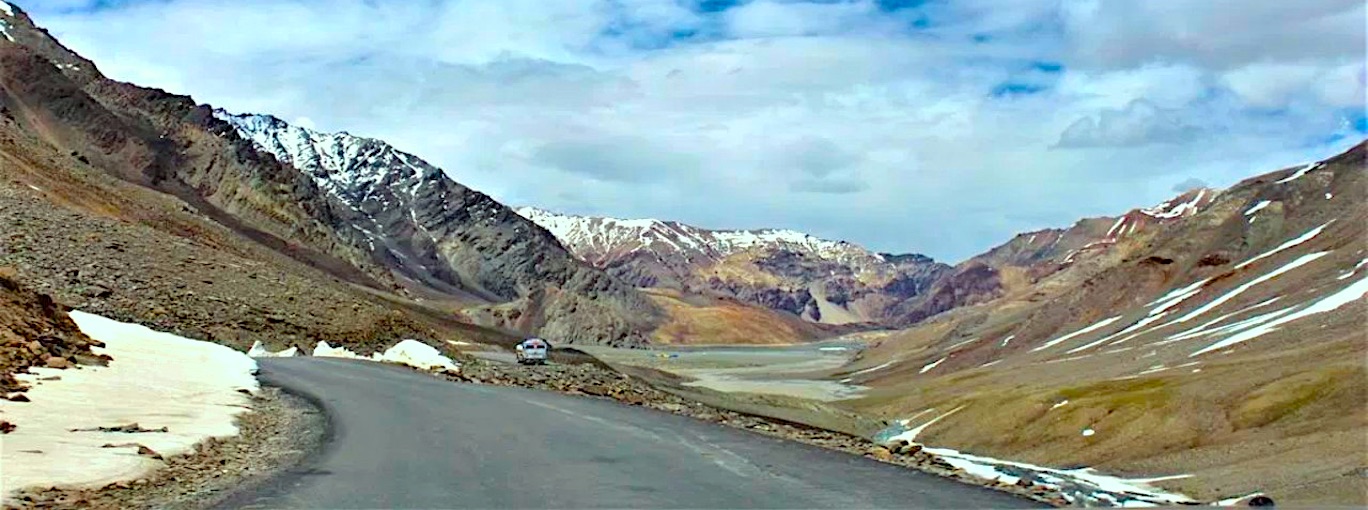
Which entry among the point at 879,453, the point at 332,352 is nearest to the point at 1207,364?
the point at 332,352

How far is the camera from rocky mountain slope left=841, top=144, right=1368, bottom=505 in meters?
37.5

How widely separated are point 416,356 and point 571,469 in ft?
131

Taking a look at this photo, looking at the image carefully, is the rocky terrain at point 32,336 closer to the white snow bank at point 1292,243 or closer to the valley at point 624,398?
the valley at point 624,398

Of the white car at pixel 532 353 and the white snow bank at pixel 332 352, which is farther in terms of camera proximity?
the white car at pixel 532 353

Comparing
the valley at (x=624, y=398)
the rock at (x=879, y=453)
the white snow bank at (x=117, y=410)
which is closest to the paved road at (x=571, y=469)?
the valley at (x=624, y=398)

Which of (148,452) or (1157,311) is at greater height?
(1157,311)

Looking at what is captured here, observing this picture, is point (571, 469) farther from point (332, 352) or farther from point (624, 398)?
point (332, 352)

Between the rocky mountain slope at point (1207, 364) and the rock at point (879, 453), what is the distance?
9.50 metres

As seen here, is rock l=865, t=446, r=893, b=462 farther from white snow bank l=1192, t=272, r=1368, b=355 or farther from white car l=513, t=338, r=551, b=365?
white snow bank l=1192, t=272, r=1368, b=355

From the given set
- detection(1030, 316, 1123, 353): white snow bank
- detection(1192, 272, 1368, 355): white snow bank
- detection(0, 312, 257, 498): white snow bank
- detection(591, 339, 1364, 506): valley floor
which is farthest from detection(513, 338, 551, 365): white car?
detection(1030, 316, 1123, 353): white snow bank

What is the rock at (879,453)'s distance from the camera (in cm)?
2297

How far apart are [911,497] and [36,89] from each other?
554 ft

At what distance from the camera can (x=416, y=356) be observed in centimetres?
5688

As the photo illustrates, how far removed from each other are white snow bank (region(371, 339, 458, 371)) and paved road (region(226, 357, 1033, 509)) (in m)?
24.5
